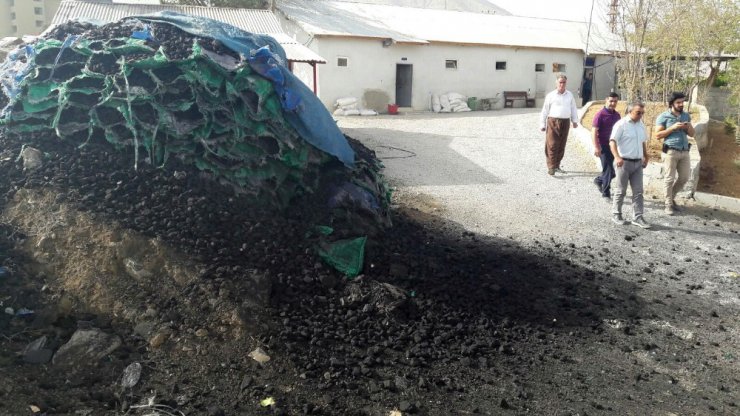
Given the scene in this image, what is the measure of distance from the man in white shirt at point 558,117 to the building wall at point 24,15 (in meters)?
37.8

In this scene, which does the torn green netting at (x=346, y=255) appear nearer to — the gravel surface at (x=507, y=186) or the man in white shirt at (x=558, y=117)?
the gravel surface at (x=507, y=186)

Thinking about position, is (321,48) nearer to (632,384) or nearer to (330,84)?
(330,84)

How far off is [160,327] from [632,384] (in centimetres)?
333

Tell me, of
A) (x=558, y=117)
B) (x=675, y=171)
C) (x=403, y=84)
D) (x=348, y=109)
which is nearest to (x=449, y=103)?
(x=403, y=84)

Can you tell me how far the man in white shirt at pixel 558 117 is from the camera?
9117 mm

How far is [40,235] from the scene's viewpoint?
4320mm

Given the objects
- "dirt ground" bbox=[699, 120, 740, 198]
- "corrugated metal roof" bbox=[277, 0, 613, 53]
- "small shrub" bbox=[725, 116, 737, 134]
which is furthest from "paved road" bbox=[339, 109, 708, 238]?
"corrugated metal roof" bbox=[277, 0, 613, 53]

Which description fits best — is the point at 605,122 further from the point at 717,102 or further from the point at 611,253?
the point at 717,102

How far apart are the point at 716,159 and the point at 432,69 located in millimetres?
10866

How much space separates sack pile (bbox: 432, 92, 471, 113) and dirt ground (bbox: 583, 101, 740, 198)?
679 centimetres

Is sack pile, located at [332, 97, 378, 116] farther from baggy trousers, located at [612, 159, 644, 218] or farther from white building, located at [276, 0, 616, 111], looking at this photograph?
baggy trousers, located at [612, 159, 644, 218]

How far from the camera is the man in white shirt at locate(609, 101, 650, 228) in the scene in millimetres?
7082

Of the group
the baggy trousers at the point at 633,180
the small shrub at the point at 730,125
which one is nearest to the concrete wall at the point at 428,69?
the small shrub at the point at 730,125

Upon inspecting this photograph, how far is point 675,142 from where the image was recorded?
7547mm
